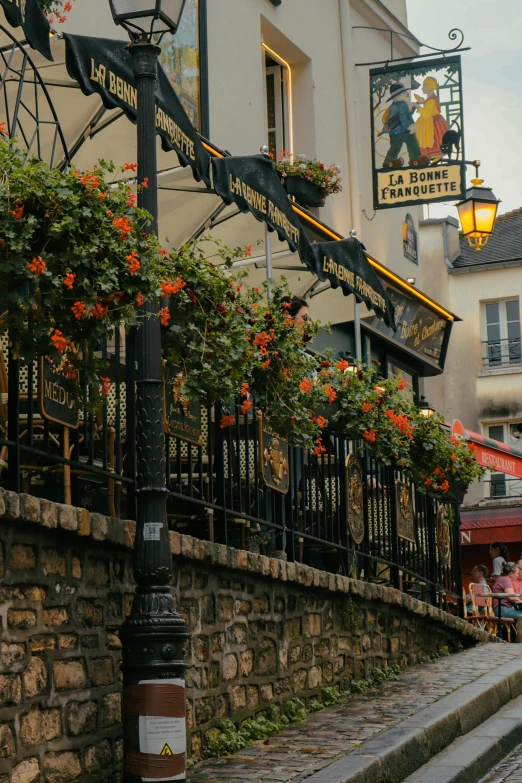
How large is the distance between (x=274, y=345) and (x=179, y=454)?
1041mm

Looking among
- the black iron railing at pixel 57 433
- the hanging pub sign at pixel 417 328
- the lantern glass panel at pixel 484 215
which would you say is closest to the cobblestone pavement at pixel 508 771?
the black iron railing at pixel 57 433

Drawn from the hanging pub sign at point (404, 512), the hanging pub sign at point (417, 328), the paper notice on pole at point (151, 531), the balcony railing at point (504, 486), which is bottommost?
the paper notice on pole at point (151, 531)

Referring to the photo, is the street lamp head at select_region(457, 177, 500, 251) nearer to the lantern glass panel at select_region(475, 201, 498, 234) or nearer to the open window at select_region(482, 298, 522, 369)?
the lantern glass panel at select_region(475, 201, 498, 234)

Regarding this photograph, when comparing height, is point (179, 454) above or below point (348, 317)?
below

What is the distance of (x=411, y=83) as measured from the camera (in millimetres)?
16344

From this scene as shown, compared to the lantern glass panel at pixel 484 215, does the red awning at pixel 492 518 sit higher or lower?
lower

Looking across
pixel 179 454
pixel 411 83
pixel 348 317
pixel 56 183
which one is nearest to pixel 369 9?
pixel 411 83

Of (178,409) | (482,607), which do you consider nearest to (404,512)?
(178,409)

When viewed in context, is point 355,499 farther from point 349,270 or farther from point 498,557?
point 498,557

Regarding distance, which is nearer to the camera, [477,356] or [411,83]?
[411,83]

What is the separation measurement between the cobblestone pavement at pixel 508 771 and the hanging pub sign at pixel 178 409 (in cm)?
253

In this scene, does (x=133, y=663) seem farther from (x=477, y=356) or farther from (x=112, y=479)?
(x=477, y=356)

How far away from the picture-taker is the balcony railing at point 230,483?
611 cm

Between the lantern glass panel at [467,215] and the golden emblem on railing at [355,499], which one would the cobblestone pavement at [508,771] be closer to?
the golden emblem on railing at [355,499]
